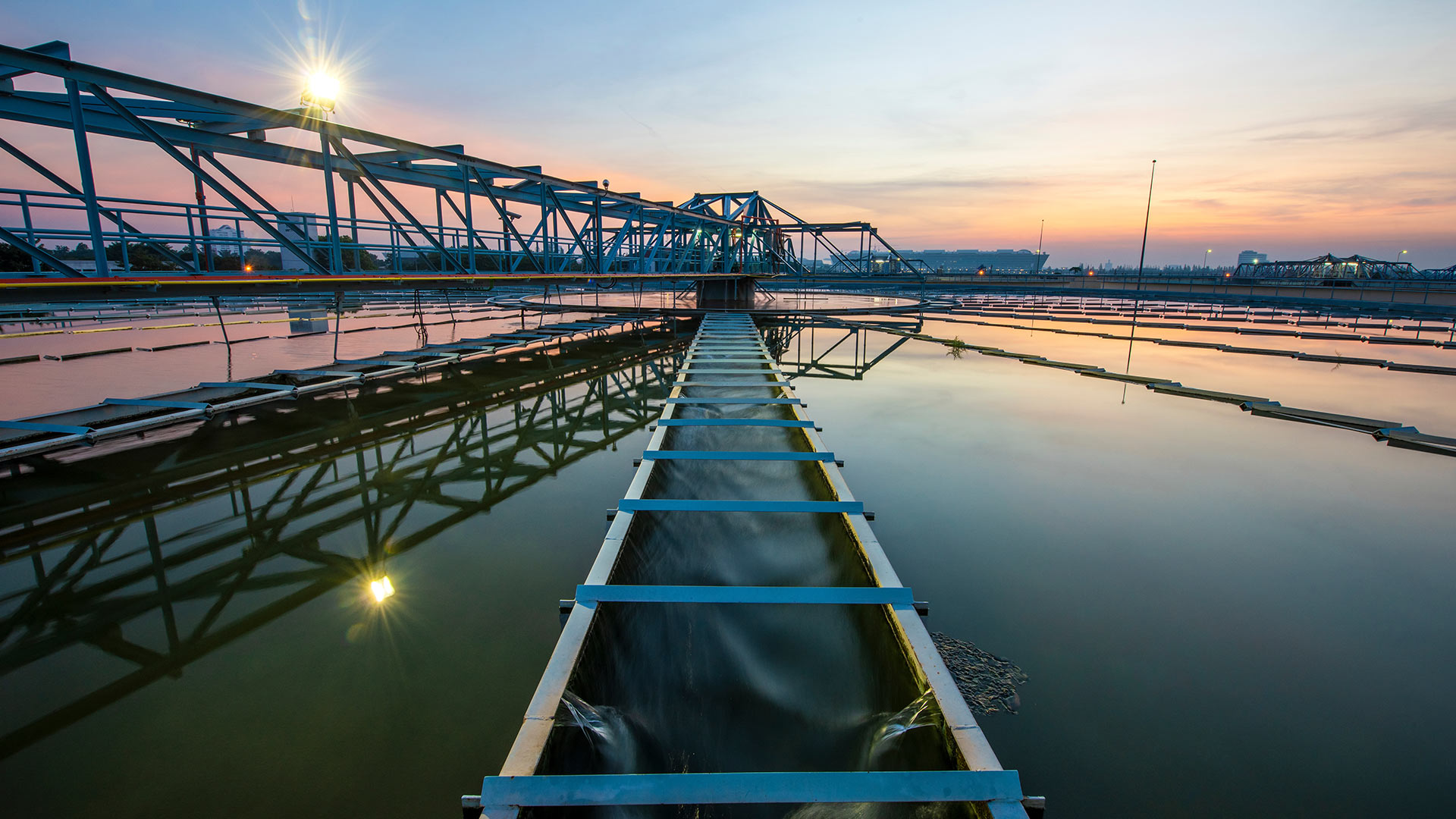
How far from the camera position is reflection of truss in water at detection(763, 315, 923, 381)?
42.1ft

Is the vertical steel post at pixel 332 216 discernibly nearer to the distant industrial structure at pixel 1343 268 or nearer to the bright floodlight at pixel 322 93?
the bright floodlight at pixel 322 93

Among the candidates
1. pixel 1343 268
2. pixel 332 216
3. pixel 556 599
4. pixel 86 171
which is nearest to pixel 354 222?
pixel 332 216

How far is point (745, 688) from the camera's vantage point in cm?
306

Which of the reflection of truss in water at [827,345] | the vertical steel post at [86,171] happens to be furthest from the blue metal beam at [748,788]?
the reflection of truss in water at [827,345]

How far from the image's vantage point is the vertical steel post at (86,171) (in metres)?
6.39

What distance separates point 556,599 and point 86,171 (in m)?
7.82

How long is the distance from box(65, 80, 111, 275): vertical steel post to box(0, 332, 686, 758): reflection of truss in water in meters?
2.38

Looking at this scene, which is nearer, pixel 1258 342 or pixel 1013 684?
pixel 1013 684

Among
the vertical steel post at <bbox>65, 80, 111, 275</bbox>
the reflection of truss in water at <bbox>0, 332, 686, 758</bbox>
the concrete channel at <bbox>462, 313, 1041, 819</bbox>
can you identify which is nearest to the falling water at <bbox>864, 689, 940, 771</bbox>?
the concrete channel at <bbox>462, 313, 1041, 819</bbox>

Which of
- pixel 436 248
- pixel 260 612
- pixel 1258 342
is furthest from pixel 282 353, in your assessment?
pixel 1258 342

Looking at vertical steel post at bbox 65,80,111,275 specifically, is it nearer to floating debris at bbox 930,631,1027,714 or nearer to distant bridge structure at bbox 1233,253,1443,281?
floating debris at bbox 930,631,1027,714

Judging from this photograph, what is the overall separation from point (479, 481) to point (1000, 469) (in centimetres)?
564

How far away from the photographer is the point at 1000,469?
21.1ft

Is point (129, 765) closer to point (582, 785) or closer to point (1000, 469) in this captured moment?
point (582, 785)
